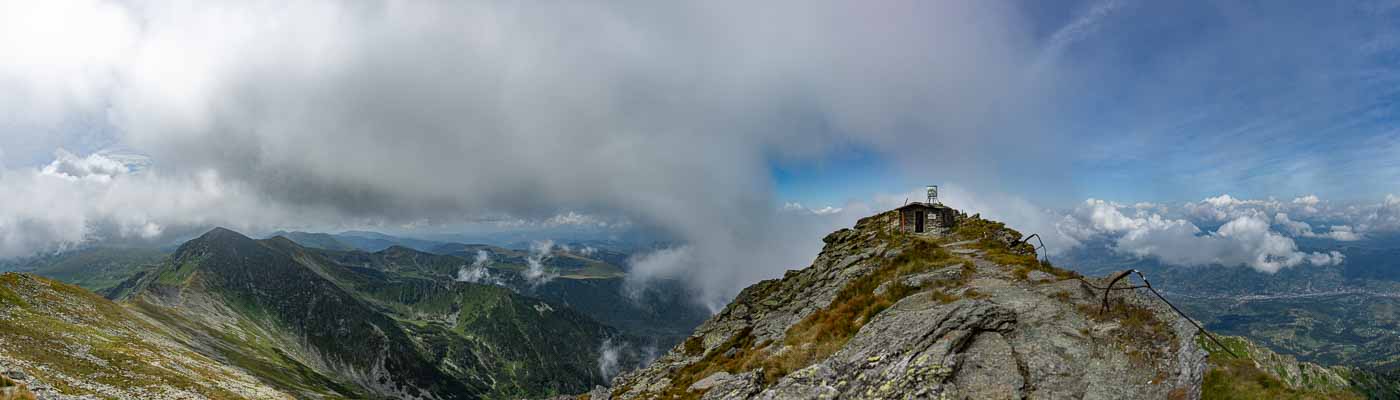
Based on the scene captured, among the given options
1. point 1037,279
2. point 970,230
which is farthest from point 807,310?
point 970,230

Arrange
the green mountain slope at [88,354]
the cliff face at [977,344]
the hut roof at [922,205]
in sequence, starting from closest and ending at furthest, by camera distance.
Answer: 1. the cliff face at [977,344]
2. the hut roof at [922,205]
3. the green mountain slope at [88,354]

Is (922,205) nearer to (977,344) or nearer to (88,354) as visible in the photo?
(977,344)

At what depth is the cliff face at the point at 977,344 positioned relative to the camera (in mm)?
16422

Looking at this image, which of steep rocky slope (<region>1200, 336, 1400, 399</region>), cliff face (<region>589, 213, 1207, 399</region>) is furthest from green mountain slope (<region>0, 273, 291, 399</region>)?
steep rocky slope (<region>1200, 336, 1400, 399</region>)

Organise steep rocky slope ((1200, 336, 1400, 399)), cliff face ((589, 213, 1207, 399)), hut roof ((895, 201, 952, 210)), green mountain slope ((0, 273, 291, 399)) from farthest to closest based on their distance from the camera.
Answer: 1. green mountain slope ((0, 273, 291, 399))
2. hut roof ((895, 201, 952, 210))
3. cliff face ((589, 213, 1207, 399))
4. steep rocky slope ((1200, 336, 1400, 399))

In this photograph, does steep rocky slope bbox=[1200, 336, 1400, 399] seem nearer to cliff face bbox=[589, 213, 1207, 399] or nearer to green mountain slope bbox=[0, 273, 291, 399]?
cliff face bbox=[589, 213, 1207, 399]

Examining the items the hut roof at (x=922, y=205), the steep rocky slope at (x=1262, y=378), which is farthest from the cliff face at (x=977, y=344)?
the hut roof at (x=922, y=205)

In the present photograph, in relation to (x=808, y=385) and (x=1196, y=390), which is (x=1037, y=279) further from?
(x=808, y=385)

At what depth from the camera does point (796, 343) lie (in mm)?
29750

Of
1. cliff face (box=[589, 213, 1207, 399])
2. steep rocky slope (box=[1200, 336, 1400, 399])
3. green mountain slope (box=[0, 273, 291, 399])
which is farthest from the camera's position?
green mountain slope (box=[0, 273, 291, 399])

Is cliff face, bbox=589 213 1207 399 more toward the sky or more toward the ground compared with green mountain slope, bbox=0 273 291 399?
more toward the sky

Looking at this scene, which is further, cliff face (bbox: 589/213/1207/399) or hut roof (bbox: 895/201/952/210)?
A: hut roof (bbox: 895/201/952/210)

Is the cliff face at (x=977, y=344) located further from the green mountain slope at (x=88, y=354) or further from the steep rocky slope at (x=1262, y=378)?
the green mountain slope at (x=88, y=354)

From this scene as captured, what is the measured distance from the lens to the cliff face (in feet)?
53.9
